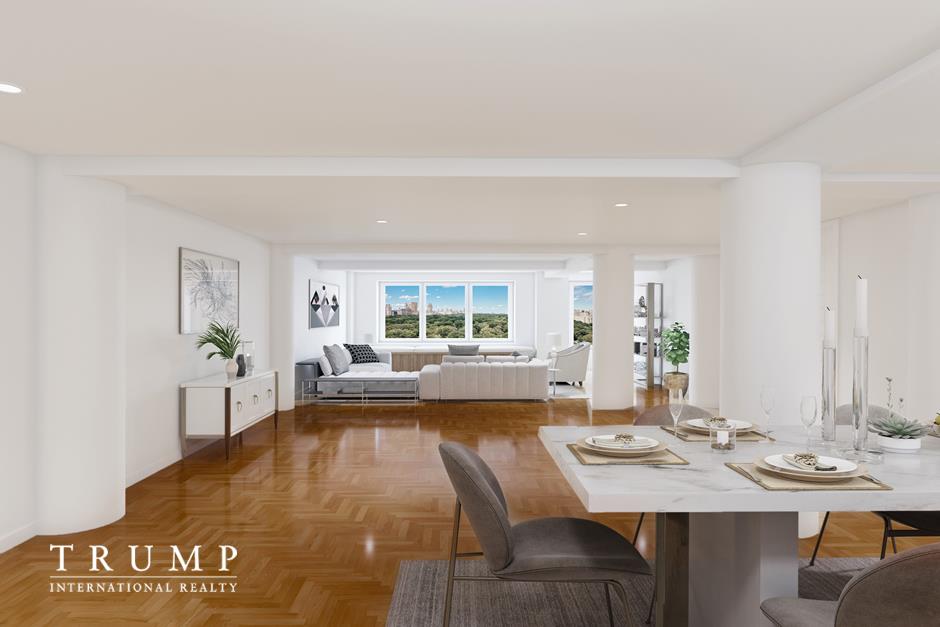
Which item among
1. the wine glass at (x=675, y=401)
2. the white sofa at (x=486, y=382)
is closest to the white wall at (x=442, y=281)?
the white sofa at (x=486, y=382)

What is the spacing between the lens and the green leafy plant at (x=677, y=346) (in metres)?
9.12

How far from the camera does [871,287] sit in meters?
4.78

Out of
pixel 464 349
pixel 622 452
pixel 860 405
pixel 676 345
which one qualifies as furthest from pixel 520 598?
pixel 676 345

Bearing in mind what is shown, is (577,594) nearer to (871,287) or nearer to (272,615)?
(272,615)

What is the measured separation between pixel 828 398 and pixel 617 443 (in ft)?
2.84

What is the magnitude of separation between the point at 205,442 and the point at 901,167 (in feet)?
19.6

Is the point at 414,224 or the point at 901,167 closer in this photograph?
the point at 901,167

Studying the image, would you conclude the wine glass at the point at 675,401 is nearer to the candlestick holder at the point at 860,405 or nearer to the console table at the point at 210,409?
the candlestick holder at the point at 860,405

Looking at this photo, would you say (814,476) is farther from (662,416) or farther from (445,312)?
(445,312)

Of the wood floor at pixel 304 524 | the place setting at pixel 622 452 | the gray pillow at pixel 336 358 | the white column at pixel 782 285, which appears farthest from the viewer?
the gray pillow at pixel 336 358

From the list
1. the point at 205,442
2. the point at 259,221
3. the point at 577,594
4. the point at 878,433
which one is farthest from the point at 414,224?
the point at 878,433

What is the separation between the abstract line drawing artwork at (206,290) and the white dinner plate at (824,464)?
15.5 ft

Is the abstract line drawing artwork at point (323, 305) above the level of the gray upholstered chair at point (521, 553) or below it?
above

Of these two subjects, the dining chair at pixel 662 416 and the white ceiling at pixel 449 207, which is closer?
the dining chair at pixel 662 416
